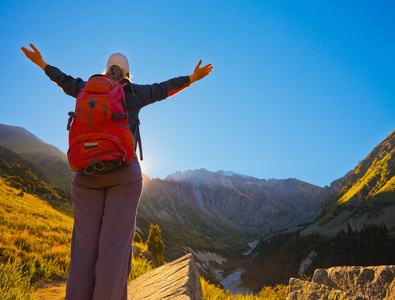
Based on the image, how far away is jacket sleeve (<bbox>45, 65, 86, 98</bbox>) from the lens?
9.60 feet

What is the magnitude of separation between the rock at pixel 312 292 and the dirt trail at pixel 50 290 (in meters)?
5.29

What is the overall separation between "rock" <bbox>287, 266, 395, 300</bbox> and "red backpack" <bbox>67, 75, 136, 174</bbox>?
18.0ft

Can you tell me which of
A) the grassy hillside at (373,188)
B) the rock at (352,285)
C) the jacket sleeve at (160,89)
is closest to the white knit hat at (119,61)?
the jacket sleeve at (160,89)

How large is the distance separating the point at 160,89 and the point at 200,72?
2.71 ft

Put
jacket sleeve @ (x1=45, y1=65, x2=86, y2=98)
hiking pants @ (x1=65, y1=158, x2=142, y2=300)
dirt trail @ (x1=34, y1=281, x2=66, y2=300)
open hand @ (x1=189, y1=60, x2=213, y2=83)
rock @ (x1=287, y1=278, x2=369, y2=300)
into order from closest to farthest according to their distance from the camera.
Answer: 1. hiking pants @ (x1=65, y1=158, x2=142, y2=300)
2. jacket sleeve @ (x1=45, y1=65, x2=86, y2=98)
3. open hand @ (x1=189, y1=60, x2=213, y2=83)
4. dirt trail @ (x1=34, y1=281, x2=66, y2=300)
5. rock @ (x1=287, y1=278, x2=369, y2=300)

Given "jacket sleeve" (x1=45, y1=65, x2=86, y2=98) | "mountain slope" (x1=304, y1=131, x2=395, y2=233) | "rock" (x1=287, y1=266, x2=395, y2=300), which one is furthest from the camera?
"mountain slope" (x1=304, y1=131, x2=395, y2=233)

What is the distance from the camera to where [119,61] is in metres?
2.82

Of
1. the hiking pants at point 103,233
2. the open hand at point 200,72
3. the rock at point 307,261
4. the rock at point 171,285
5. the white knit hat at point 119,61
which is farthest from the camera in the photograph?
the rock at point 307,261

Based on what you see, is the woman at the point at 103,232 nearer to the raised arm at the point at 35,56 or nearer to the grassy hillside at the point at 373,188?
the raised arm at the point at 35,56

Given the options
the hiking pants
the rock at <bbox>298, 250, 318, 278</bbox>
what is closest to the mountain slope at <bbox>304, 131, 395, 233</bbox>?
the rock at <bbox>298, 250, 318, 278</bbox>

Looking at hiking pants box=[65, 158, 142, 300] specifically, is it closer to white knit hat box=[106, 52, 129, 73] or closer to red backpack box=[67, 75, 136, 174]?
red backpack box=[67, 75, 136, 174]

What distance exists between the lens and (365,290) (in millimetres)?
5734

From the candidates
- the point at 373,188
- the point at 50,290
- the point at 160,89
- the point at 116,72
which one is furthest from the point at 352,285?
the point at 373,188

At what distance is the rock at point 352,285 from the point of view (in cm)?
520
